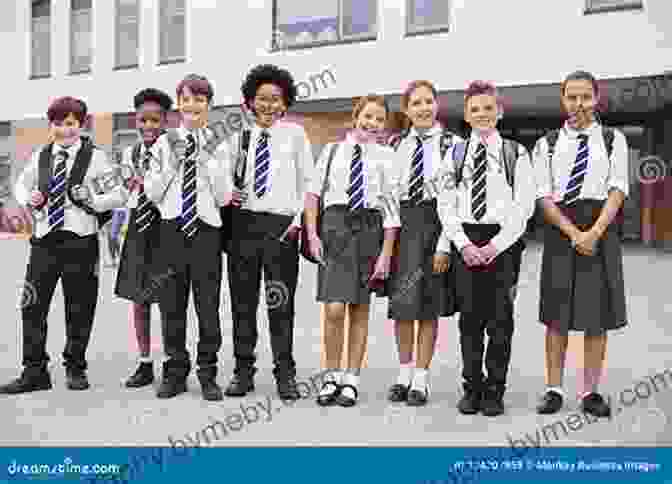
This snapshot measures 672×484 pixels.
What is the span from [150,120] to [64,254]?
0.98 metres

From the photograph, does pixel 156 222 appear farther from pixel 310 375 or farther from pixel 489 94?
pixel 489 94

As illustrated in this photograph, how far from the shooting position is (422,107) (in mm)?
4320

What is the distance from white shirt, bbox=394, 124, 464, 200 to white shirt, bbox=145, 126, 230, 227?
0.98 meters

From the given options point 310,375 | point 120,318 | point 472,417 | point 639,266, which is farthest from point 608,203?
point 639,266

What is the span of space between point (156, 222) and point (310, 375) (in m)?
1.43

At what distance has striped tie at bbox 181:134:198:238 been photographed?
4.38 m

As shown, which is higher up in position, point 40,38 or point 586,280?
point 40,38

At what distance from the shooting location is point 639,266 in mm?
13297

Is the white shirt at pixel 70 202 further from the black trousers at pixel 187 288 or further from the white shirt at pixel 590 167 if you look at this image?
the white shirt at pixel 590 167

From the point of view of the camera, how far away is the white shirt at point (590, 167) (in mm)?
4121

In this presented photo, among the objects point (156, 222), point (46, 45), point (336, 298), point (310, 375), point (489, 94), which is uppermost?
point (46, 45)

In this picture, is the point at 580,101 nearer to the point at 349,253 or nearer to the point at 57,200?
the point at 349,253

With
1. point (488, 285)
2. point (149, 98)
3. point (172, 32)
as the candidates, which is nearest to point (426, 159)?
point (488, 285)
